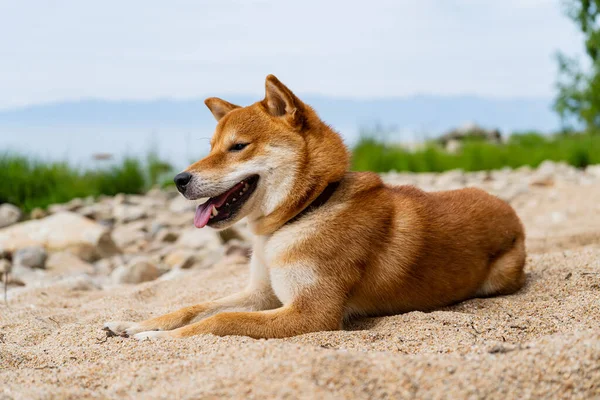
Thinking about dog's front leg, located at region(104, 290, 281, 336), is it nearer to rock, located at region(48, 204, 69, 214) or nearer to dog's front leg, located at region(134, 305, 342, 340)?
dog's front leg, located at region(134, 305, 342, 340)

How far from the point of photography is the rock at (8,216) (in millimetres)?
10168

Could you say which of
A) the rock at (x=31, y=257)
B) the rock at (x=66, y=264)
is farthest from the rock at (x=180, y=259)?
the rock at (x=31, y=257)

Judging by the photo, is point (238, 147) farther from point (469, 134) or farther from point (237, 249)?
point (469, 134)

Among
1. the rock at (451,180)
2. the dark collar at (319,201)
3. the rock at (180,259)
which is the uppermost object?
the dark collar at (319,201)

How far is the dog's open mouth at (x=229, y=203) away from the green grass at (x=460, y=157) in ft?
33.7

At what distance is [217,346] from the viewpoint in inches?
125

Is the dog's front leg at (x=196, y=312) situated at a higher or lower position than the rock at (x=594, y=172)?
higher

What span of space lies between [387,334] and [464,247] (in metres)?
0.96

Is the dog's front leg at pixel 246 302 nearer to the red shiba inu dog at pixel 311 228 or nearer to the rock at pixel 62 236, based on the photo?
the red shiba inu dog at pixel 311 228

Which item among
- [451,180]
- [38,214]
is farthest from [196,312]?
[451,180]

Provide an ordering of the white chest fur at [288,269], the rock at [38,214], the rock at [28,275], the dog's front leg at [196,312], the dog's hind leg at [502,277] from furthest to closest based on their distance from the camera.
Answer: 1. the rock at [38,214]
2. the rock at [28,275]
3. the dog's hind leg at [502,277]
4. the dog's front leg at [196,312]
5. the white chest fur at [288,269]

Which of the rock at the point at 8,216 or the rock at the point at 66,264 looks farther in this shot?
the rock at the point at 8,216

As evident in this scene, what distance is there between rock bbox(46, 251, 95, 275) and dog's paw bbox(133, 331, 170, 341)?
13.0 feet

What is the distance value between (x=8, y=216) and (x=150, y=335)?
303 inches
